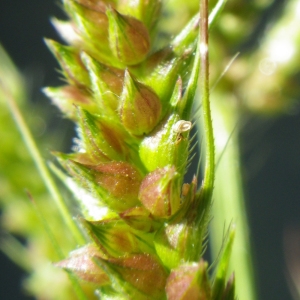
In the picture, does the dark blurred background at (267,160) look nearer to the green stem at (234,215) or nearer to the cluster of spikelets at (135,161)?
the green stem at (234,215)

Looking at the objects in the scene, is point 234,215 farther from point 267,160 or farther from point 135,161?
point 267,160

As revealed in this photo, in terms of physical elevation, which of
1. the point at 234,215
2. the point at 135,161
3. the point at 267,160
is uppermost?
the point at 135,161

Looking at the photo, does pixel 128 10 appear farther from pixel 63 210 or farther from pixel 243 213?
pixel 243 213

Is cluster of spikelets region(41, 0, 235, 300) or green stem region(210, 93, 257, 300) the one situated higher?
cluster of spikelets region(41, 0, 235, 300)

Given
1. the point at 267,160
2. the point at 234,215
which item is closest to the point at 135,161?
the point at 234,215

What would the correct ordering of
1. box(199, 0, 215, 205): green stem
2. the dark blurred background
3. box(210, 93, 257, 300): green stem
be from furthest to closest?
the dark blurred background → box(210, 93, 257, 300): green stem → box(199, 0, 215, 205): green stem

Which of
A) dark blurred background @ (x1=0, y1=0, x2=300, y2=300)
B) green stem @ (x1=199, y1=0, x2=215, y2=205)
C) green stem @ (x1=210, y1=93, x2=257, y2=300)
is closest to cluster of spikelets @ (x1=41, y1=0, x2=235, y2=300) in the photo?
green stem @ (x1=199, y1=0, x2=215, y2=205)

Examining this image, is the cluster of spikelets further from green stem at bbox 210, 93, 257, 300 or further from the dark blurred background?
the dark blurred background

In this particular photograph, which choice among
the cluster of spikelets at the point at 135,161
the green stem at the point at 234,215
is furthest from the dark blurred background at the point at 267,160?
the cluster of spikelets at the point at 135,161
